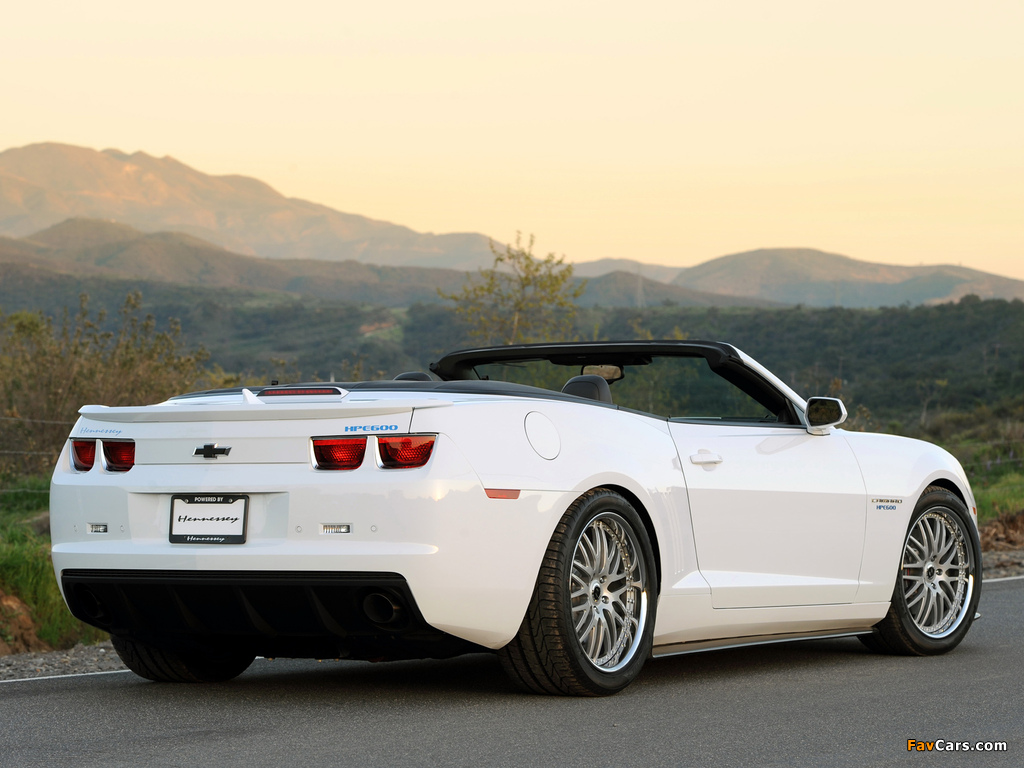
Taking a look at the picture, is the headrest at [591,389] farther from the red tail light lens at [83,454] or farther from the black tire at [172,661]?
the red tail light lens at [83,454]

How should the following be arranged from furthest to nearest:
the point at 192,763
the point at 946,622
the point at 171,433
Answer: the point at 946,622 < the point at 171,433 < the point at 192,763

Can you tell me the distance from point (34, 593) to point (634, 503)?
499cm

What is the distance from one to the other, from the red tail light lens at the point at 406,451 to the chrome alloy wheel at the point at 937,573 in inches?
125

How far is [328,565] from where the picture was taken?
5008 millimetres

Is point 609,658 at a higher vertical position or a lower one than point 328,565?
lower

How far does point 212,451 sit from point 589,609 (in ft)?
5.23

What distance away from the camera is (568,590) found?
17.4 ft

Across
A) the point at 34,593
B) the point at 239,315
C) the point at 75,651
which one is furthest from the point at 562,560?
the point at 239,315

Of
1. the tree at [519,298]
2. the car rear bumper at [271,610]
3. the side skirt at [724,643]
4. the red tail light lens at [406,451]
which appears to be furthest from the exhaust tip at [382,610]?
the tree at [519,298]

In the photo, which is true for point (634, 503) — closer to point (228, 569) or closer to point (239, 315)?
point (228, 569)

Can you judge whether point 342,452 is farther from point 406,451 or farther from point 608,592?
point 608,592

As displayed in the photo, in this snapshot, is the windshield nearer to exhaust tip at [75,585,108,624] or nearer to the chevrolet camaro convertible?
the chevrolet camaro convertible

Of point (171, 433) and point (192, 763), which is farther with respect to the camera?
point (171, 433)

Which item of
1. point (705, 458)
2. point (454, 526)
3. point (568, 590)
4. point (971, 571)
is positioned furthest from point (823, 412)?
point (454, 526)
